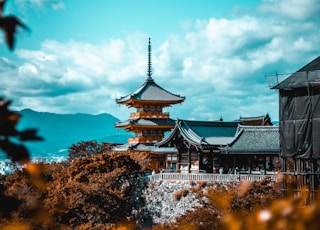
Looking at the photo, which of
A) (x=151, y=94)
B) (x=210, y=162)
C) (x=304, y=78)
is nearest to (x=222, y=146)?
(x=210, y=162)

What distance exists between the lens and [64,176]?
28.8 m

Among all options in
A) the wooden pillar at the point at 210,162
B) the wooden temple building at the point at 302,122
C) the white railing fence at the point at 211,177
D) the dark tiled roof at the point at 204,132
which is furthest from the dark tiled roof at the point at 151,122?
the wooden temple building at the point at 302,122

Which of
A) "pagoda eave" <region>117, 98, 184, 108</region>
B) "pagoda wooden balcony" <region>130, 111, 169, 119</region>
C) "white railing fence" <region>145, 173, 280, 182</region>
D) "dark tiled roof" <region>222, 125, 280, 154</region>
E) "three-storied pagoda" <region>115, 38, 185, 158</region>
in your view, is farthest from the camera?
"pagoda wooden balcony" <region>130, 111, 169, 119</region>

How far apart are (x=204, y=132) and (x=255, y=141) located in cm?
438

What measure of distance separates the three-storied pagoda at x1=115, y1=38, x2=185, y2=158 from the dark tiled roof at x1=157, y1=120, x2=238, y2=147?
8069 mm

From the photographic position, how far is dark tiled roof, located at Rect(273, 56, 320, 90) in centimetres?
2298

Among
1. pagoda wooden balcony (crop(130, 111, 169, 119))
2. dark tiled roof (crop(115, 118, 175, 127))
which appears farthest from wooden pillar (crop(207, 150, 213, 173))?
pagoda wooden balcony (crop(130, 111, 169, 119))

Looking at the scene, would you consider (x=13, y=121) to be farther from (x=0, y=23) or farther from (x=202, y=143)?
(x=202, y=143)

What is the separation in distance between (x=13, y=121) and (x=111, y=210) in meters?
24.6

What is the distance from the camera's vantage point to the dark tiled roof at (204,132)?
31484 mm

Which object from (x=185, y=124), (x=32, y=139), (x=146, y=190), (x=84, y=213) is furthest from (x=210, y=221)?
(x=32, y=139)

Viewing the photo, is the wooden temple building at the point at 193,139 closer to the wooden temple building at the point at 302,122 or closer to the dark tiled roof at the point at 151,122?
the dark tiled roof at the point at 151,122

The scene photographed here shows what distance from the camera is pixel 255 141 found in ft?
95.4

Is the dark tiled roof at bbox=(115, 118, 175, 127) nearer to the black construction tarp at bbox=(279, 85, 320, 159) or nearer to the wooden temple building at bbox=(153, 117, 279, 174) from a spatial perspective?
the wooden temple building at bbox=(153, 117, 279, 174)
